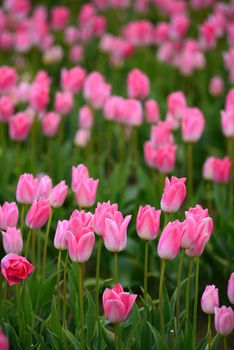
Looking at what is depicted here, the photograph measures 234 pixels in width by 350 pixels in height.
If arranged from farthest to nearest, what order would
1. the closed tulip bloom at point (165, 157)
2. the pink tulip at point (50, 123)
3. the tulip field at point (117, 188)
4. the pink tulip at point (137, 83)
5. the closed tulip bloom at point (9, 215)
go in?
1. the pink tulip at point (137, 83)
2. the pink tulip at point (50, 123)
3. the closed tulip bloom at point (165, 157)
4. the closed tulip bloom at point (9, 215)
5. the tulip field at point (117, 188)

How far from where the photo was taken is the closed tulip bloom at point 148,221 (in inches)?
86.0

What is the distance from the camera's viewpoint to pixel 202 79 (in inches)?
205

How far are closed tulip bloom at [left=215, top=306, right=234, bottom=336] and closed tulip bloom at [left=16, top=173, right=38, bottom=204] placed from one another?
30.1 inches

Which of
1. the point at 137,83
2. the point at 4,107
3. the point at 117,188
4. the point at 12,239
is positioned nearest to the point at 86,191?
the point at 12,239

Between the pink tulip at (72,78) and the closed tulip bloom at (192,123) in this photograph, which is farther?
the pink tulip at (72,78)

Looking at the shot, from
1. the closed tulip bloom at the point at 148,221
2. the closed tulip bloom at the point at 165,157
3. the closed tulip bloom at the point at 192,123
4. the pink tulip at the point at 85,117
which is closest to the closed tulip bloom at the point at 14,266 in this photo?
the closed tulip bloom at the point at 148,221

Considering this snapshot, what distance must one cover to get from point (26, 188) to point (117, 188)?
1025 millimetres

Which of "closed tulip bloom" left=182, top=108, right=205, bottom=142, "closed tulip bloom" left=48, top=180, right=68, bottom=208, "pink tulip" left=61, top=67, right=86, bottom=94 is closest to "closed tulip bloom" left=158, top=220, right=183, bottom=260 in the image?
"closed tulip bloom" left=48, top=180, right=68, bottom=208

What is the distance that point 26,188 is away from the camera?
2.50m

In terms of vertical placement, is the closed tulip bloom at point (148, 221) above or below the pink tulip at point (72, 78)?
below

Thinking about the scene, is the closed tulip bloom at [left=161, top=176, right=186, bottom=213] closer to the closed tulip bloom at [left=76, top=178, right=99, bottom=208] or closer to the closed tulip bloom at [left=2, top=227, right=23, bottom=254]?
the closed tulip bloom at [left=76, top=178, right=99, bottom=208]

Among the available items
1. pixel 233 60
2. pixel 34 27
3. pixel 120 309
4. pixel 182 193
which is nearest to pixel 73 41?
pixel 34 27

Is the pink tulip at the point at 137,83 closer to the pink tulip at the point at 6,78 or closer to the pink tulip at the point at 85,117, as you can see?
the pink tulip at the point at 85,117

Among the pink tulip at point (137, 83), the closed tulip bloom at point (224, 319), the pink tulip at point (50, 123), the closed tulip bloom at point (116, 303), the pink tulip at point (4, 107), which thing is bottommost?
the closed tulip bloom at point (224, 319)
